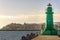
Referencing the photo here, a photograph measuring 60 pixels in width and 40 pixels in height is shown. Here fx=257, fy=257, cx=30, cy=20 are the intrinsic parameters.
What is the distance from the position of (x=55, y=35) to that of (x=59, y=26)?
5.12 ft

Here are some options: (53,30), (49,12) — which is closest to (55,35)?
(53,30)

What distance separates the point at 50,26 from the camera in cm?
1120

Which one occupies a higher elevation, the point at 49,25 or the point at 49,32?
the point at 49,25

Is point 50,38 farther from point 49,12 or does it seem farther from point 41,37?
point 49,12

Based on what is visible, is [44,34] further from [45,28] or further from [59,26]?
[59,26]

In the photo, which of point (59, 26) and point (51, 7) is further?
point (59, 26)

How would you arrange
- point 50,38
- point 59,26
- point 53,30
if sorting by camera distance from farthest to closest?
point 59,26
point 53,30
point 50,38

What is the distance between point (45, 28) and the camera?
36.5 feet

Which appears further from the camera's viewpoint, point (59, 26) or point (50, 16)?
point (59, 26)

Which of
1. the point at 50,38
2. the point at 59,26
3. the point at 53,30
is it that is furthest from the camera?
the point at 59,26

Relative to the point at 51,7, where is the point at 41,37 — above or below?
below

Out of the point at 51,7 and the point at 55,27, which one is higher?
the point at 51,7

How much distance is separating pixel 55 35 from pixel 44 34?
48 cm

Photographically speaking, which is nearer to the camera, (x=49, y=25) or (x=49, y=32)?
(x=49, y=32)
